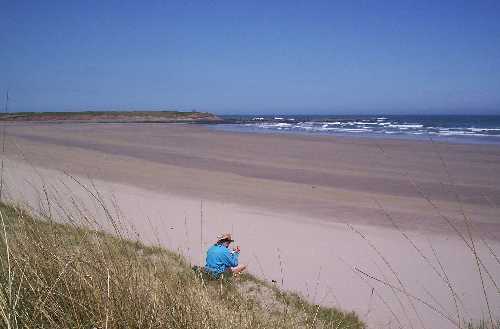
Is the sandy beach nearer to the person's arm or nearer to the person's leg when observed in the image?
the person's leg

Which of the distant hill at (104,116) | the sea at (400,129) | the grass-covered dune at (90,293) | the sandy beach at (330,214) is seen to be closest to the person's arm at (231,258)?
the sandy beach at (330,214)

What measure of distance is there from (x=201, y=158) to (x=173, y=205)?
36.2ft

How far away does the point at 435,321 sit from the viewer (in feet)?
17.3

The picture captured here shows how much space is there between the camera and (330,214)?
10.6m

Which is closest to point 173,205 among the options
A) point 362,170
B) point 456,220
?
point 456,220

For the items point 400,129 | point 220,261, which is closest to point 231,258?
point 220,261

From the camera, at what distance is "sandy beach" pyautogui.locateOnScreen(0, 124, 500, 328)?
608 cm

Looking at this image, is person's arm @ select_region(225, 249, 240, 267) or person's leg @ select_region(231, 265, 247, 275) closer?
person's arm @ select_region(225, 249, 240, 267)

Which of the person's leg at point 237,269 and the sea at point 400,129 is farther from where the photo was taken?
the sea at point 400,129

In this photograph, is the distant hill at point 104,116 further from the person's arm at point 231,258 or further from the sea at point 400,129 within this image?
the person's arm at point 231,258

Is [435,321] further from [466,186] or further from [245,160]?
[245,160]

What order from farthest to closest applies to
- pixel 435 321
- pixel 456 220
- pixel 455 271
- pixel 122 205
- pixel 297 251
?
pixel 122 205 → pixel 456 220 → pixel 297 251 → pixel 455 271 → pixel 435 321

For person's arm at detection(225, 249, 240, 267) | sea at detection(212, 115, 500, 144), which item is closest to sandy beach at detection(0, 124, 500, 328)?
person's arm at detection(225, 249, 240, 267)

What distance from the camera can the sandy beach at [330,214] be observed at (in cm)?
608
